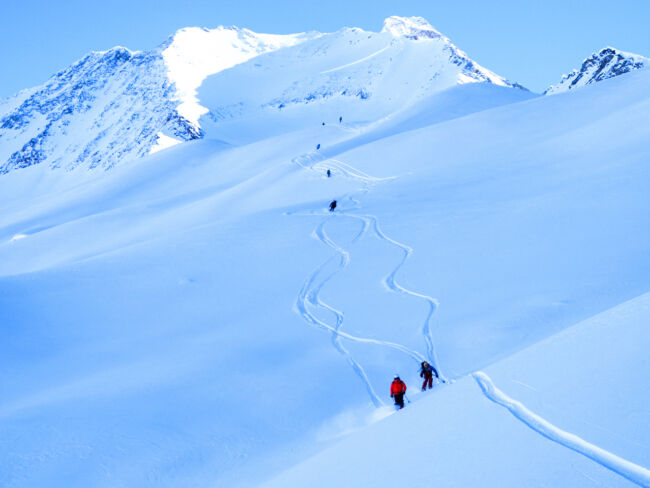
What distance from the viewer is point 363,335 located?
11148mm

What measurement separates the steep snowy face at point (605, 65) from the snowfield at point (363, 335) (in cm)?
13319

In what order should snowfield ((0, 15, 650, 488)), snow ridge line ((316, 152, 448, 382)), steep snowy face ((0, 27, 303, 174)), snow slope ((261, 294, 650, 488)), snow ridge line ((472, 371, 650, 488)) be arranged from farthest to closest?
steep snowy face ((0, 27, 303, 174)) → snow ridge line ((316, 152, 448, 382)) → snowfield ((0, 15, 650, 488)) → snow slope ((261, 294, 650, 488)) → snow ridge line ((472, 371, 650, 488))

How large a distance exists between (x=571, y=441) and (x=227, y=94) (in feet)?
543

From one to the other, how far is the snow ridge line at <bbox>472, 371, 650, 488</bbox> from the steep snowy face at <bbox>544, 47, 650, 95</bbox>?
15281 cm

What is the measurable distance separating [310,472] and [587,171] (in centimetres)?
1893

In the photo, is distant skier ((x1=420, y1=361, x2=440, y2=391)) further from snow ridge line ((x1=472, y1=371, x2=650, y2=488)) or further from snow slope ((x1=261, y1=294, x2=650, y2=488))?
snow ridge line ((x1=472, y1=371, x2=650, y2=488))

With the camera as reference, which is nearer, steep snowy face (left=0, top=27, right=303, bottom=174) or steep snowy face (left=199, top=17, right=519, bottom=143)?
steep snowy face (left=199, top=17, right=519, bottom=143)

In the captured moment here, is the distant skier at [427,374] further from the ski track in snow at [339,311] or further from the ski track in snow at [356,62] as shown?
the ski track in snow at [356,62]

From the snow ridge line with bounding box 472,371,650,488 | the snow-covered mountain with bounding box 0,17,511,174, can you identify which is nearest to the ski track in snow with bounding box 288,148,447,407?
the snow ridge line with bounding box 472,371,650,488

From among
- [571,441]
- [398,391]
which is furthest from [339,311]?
[571,441]

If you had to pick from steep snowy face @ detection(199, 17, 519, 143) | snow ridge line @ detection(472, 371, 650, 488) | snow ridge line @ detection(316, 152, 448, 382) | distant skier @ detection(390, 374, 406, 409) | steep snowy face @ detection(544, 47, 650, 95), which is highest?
steep snowy face @ detection(199, 17, 519, 143)

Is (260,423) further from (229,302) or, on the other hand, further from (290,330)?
(229,302)

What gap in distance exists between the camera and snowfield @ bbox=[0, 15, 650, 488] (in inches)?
189

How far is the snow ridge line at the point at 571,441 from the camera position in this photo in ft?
11.6
